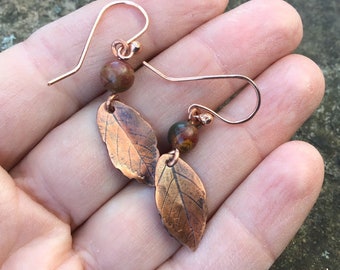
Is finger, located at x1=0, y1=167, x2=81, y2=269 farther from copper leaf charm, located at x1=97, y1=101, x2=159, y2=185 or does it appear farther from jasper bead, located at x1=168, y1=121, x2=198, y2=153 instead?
jasper bead, located at x1=168, y1=121, x2=198, y2=153

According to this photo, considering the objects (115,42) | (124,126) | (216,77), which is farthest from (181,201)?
(115,42)

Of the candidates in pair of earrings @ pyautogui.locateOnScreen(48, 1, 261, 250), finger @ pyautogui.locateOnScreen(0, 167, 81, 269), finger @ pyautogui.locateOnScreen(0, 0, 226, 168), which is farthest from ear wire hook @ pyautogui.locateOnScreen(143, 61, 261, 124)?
finger @ pyautogui.locateOnScreen(0, 167, 81, 269)

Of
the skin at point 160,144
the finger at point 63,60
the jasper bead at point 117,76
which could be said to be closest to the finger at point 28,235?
the skin at point 160,144

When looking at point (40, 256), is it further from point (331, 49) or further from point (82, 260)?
point (331, 49)

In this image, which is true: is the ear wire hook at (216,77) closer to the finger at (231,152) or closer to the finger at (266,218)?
the finger at (231,152)

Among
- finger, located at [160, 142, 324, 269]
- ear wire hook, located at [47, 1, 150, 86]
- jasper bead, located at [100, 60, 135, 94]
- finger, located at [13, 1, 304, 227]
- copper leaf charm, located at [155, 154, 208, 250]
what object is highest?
ear wire hook, located at [47, 1, 150, 86]

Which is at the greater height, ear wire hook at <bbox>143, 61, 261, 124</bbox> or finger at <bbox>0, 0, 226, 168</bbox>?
finger at <bbox>0, 0, 226, 168</bbox>
